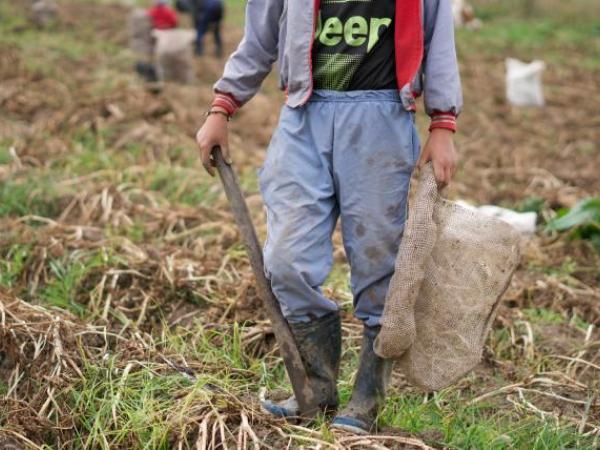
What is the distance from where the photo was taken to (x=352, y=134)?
2.61 meters

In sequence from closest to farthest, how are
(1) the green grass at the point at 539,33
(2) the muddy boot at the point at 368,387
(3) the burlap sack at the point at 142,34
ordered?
(2) the muddy boot at the point at 368,387 < (3) the burlap sack at the point at 142,34 < (1) the green grass at the point at 539,33

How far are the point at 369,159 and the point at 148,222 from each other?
90.6 inches

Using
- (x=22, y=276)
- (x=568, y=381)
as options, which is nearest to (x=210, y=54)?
(x=22, y=276)

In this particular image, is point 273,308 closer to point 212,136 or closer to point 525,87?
point 212,136

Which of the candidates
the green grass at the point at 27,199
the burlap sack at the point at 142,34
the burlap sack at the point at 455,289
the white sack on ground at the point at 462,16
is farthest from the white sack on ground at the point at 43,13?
the burlap sack at the point at 455,289

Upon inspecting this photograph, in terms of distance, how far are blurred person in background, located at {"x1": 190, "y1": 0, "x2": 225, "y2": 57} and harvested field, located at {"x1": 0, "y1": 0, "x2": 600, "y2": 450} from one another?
3.69 m

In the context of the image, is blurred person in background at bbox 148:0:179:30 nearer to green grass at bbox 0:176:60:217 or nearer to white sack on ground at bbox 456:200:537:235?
green grass at bbox 0:176:60:217

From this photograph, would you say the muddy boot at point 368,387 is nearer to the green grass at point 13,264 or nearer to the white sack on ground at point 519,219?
the green grass at point 13,264

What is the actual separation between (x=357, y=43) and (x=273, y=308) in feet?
2.83

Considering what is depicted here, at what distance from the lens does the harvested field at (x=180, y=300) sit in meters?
2.78

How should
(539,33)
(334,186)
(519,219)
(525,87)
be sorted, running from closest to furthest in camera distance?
(334,186), (519,219), (525,87), (539,33)

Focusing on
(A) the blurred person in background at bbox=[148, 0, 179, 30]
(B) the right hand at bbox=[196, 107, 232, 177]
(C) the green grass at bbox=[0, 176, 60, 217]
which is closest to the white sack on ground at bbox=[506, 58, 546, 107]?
(A) the blurred person in background at bbox=[148, 0, 179, 30]

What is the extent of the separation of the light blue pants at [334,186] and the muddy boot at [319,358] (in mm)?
96

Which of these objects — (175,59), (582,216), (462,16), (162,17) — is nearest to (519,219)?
(582,216)
